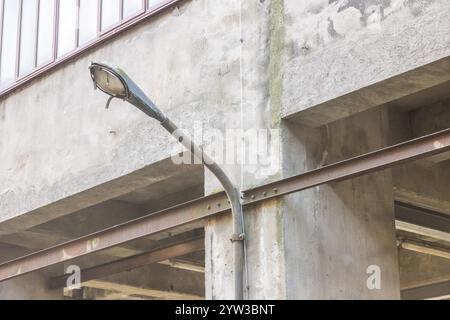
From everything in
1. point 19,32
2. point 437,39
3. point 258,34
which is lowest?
point 437,39

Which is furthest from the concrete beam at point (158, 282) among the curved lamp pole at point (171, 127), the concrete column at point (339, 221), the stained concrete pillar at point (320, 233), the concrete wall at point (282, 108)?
the curved lamp pole at point (171, 127)

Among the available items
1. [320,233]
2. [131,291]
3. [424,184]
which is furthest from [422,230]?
[131,291]

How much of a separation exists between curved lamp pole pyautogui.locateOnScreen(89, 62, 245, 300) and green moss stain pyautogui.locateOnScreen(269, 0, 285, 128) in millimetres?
849

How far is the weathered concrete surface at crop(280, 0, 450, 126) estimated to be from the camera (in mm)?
7992

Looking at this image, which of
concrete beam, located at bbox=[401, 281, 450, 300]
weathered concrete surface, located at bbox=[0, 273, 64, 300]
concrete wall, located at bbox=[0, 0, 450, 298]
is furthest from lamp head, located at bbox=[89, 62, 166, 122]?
concrete beam, located at bbox=[401, 281, 450, 300]

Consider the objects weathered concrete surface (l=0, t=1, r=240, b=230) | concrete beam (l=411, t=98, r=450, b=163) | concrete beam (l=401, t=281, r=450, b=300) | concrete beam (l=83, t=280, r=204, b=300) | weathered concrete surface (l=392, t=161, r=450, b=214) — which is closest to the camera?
weathered concrete surface (l=0, t=1, r=240, b=230)

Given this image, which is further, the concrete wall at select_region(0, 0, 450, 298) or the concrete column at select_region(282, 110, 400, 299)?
the concrete column at select_region(282, 110, 400, 299)

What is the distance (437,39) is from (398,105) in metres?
2.49

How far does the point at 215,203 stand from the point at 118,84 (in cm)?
180

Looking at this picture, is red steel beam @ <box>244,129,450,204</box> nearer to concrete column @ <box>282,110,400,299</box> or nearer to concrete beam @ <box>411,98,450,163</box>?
concrete column @ <box>282,110,400,299</box>

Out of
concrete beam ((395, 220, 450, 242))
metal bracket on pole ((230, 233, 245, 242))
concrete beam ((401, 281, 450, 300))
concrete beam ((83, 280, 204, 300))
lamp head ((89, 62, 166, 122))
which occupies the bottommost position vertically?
metal bracket on pole ((230, 233, 245, 242))
